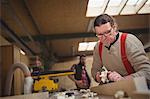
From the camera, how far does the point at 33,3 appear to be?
11.1ft

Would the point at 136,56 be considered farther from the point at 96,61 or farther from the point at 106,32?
the point at 96,61

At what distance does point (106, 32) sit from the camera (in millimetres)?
1590

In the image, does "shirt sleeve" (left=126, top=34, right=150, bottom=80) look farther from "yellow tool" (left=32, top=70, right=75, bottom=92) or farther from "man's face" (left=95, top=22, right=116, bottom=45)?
"yellow tool" (left=32, top=70, right=75, bottom=92)

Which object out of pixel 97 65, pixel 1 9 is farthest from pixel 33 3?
pixel 97 65

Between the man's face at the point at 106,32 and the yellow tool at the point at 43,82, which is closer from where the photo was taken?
the man's face at the point at 106,32

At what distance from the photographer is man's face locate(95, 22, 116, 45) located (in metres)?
1.59

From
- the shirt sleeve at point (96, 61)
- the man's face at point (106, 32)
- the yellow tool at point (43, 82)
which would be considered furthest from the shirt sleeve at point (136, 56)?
the yellow tool at point (43, 82)

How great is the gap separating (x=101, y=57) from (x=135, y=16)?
2791 mm

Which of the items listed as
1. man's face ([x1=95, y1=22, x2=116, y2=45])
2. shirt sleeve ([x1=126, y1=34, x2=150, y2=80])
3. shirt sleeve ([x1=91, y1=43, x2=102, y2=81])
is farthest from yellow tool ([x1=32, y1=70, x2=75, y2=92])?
shirt sleeve ([x1=126, y1=34, x2=150, y2=80])

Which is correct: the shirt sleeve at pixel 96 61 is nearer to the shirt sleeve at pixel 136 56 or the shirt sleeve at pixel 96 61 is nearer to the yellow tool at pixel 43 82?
the shirt sleeve at pixel 136 56

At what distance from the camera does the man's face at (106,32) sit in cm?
159

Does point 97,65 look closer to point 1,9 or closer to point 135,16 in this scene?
point 1,9

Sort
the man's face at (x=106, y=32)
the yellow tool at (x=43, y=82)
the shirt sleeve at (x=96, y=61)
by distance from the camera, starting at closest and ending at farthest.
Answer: the man's face at (x=106, y=32) → the shirt sleeve at (x=96, y=61) → the yellow tool at (x=43, y=82)

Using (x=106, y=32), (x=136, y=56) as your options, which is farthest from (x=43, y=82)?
(x=136, y=56)
